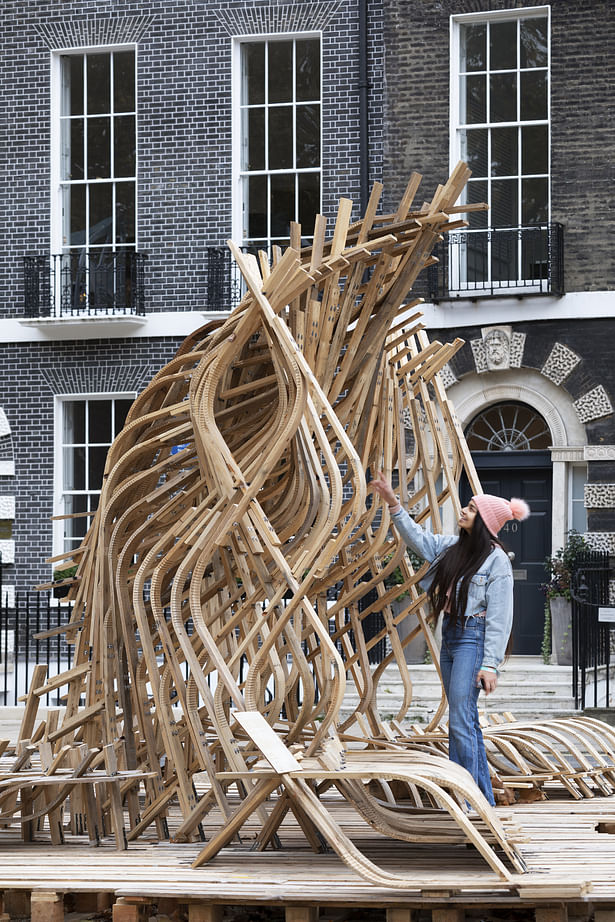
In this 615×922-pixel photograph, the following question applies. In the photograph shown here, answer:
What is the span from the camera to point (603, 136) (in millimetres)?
Result: 15398

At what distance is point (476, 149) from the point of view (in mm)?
16156

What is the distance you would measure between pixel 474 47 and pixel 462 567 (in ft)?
36.0

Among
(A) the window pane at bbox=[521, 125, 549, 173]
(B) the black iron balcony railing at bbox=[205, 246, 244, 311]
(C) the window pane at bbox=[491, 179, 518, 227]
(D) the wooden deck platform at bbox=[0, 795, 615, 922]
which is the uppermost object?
(A) the window pane at bbox=[521, 125, 549, 173]

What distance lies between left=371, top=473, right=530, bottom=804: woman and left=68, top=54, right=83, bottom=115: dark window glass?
39.9 ft

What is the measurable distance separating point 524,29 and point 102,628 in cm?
1147

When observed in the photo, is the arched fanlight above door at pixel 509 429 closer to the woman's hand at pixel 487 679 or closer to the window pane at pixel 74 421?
the window pane at pixel 74 421

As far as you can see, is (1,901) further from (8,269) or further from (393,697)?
(8,269)

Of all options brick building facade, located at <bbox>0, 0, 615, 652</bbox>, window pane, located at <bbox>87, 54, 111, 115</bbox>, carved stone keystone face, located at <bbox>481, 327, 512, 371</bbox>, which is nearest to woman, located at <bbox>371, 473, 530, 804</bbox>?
brick building facade, located at <bbox>0, 0, 615, 652</bbox>

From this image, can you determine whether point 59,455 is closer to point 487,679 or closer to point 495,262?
point 495,262

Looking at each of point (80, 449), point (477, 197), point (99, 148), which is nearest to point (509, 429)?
point (477, 197)

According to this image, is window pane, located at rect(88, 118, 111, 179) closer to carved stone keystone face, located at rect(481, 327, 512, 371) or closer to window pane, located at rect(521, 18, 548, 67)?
window pane, located at rect(521, 18, 548, 67)

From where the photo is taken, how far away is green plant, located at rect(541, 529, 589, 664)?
14.6m

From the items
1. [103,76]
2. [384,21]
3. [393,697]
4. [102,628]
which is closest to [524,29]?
[384,21]

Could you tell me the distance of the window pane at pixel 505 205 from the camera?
15977mm
